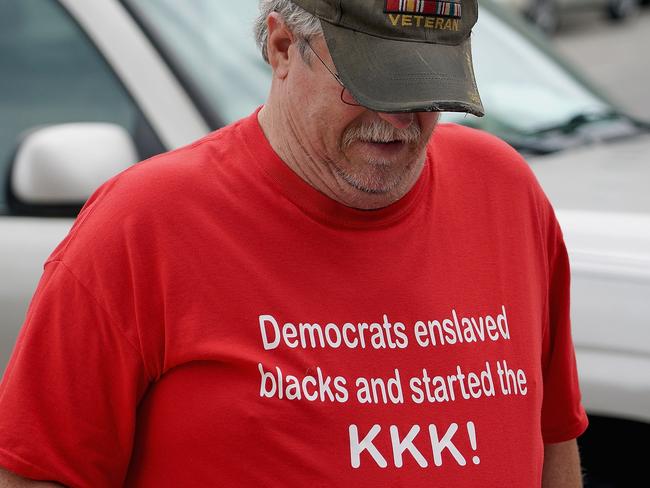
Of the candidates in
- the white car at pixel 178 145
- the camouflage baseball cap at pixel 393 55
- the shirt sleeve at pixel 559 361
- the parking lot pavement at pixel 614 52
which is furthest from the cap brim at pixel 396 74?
the parking lot pavement at pixel 614 52

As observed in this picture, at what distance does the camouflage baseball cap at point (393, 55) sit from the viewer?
1613 mm

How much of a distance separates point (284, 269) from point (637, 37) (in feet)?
51.9

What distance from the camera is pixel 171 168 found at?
5.62ft

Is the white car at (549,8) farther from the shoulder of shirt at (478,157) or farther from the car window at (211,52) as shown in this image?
the shoulder of shirt at (478,157)

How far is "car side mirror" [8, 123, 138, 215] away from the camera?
8.36 feet

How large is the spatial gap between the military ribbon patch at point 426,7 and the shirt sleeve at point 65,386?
0.60 meters

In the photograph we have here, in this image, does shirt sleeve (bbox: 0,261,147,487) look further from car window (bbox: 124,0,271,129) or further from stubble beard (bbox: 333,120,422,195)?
car window (bbox: 124,0,271,129)

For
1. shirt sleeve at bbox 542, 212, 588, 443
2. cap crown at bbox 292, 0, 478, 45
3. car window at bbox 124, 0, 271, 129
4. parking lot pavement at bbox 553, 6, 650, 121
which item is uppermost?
cap crown at bbox 292, 0, 478, 45

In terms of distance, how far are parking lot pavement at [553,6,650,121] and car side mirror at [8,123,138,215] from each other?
8844 millimetres

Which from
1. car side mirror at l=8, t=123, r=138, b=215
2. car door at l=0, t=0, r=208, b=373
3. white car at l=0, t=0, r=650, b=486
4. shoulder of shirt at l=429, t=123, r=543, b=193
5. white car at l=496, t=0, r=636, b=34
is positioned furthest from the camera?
white car at l=496, t=0, r=636, b=34

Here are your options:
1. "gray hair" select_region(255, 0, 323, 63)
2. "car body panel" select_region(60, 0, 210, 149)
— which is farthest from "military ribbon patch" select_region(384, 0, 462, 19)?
"car body panel" select_region(60, 0, 210, 149)

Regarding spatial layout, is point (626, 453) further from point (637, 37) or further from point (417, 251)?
point (637, 37)

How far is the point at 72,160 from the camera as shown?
2549mm

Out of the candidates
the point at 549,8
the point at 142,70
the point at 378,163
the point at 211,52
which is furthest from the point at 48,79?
the point at 549,8
